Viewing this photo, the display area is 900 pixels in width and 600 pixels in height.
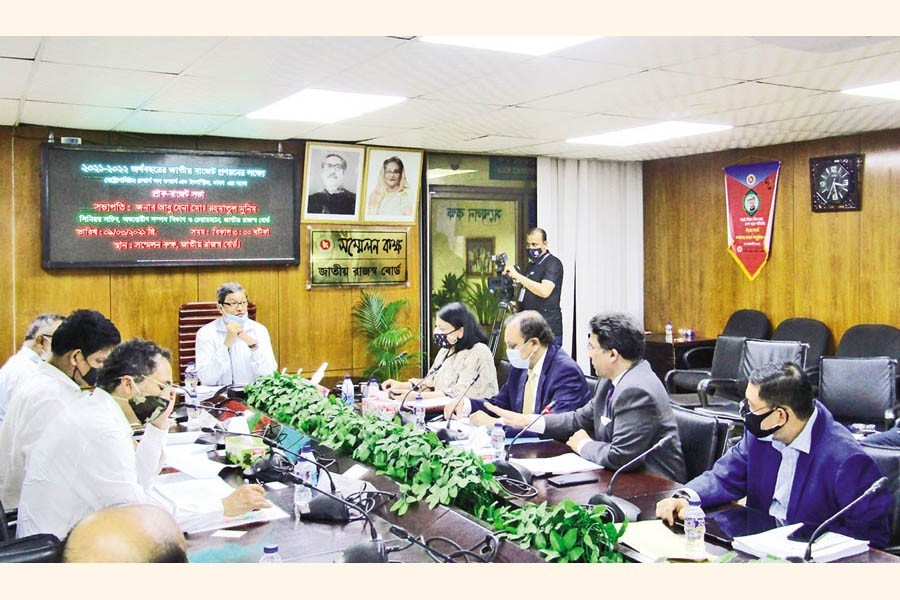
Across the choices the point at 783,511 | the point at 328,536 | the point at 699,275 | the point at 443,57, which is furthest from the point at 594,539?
the point at 699,275

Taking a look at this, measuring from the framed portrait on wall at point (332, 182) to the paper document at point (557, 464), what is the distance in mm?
4262

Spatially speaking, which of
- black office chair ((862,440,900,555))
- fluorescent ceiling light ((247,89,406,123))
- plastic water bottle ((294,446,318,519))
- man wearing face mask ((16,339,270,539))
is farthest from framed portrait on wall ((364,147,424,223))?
black office chair ((862,440,900,555))

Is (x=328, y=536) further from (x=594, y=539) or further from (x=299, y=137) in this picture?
(x=299, y=137)

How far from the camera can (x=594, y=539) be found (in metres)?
2.26

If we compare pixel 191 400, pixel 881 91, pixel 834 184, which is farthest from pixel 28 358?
pixel 834 184

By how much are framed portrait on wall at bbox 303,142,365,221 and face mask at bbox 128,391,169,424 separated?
14.3ft

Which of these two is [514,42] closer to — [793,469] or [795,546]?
[793,469]

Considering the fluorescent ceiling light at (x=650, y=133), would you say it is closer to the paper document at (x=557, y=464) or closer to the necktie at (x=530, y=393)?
the necktie at (x=530, y=393)

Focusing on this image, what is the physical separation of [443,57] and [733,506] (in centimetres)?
247

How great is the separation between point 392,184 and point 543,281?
1.62m

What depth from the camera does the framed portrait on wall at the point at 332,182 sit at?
714 cm

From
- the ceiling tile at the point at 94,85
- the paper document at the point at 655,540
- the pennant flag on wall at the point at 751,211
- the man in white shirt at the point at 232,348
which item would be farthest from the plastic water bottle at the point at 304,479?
the pennant flag on wall at the point at 751,211

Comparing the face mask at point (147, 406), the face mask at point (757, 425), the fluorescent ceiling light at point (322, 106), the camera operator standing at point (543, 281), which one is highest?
the fluorescent ceiling light at point (322, 106)

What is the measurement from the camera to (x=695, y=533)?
2.41m
